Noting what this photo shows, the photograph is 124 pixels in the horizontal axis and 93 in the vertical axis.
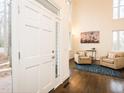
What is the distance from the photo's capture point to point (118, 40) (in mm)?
9625

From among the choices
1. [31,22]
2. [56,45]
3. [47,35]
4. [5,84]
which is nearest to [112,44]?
[56,45]

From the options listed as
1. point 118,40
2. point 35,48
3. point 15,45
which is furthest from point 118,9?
point 15,45

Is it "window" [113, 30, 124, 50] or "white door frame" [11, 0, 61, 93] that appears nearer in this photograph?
"white door frame" [11, 0, 61, 93]

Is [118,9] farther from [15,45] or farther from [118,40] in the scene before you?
[15,45]

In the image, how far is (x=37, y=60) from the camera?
2.88 m

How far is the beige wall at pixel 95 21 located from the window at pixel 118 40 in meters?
0.28

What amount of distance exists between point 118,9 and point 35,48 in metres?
8.87

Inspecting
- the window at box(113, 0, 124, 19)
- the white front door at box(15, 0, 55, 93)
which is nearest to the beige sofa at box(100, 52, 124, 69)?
the window at box(113, 0, 124, 19)

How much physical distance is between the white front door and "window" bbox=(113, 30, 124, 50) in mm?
7273

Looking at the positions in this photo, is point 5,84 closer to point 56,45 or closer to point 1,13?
point 1,13

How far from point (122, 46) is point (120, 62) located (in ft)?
9.45

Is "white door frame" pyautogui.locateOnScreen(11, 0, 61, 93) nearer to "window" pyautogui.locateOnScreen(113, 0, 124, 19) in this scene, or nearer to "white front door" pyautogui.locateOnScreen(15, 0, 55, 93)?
"white front door" pyautogui.locateOnScreen(15, 0, 55, 93)

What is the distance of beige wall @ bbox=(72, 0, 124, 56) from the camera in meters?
9.92

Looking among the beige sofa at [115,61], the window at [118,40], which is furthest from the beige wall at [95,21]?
the beige sofa at [115,61]
